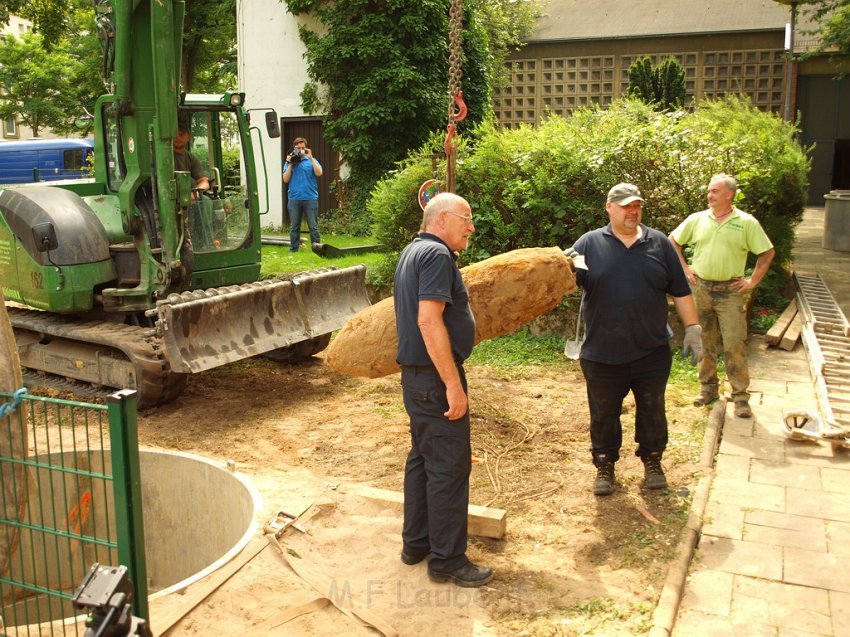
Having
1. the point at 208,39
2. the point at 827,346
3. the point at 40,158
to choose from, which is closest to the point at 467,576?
the point at 827,346

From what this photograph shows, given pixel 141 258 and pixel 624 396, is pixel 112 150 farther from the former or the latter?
pixel 624 396

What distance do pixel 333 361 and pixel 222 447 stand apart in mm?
1817

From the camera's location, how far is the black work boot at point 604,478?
18.7 ft

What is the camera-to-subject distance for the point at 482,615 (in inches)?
169

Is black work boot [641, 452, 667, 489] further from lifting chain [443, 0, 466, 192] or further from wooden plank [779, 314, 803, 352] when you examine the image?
wooden plank [779, 314, 803, 352]

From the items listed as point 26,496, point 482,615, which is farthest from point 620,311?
point 26,496

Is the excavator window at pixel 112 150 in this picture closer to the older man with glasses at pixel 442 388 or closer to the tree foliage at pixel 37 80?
the older man with glasses at pixel 442 388

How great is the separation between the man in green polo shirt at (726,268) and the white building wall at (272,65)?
47.5 ft

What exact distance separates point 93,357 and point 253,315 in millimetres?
1526

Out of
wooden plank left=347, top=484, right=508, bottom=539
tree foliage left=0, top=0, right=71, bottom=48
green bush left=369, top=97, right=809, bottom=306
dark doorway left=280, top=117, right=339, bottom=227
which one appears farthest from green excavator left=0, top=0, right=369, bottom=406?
dark doorway left=280, top=117, right=339, bottom=227

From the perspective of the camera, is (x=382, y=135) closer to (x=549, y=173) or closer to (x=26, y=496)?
(x=549, y=173)

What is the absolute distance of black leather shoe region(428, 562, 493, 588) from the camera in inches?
181

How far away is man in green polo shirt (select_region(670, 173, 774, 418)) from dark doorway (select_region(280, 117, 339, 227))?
14.1 m

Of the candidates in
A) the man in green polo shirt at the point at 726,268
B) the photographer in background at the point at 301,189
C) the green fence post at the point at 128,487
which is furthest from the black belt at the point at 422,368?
the photographer in background at the point at 301,189
